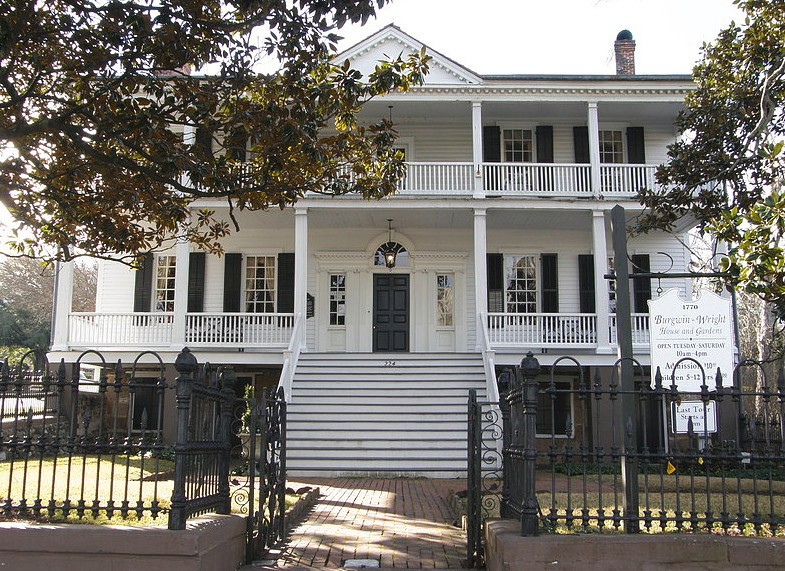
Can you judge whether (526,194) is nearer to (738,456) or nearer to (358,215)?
(358,215)

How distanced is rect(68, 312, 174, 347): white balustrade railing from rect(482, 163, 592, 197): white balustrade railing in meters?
8.71

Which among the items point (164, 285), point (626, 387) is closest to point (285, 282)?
point (164, 285)

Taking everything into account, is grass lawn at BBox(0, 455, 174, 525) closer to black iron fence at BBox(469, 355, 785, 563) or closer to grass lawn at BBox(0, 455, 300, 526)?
grass lawn at BBox(0, 455, 300, 526)

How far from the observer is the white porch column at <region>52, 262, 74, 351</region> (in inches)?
743

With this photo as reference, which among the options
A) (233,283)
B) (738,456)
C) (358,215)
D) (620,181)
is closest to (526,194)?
(620,181)

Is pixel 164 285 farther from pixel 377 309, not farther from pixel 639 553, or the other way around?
pixel 639 553

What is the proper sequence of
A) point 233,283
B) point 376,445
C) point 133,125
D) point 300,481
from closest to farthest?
point 133,125 < point 300,481 < point 376,445 < point 233,283

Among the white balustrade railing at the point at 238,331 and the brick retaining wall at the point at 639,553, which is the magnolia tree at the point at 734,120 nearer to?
the brick retaining wall at the point at 639,553

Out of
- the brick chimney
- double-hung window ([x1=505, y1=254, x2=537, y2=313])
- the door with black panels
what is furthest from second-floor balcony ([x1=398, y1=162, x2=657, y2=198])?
the brick chimney

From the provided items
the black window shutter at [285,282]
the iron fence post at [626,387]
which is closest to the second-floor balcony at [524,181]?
the black window shutter at [285,282]

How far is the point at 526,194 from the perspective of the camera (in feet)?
63.8

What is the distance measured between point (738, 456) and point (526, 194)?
1440 cm

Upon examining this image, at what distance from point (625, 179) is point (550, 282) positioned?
10.9 feet

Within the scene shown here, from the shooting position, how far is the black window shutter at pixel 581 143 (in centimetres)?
2119
